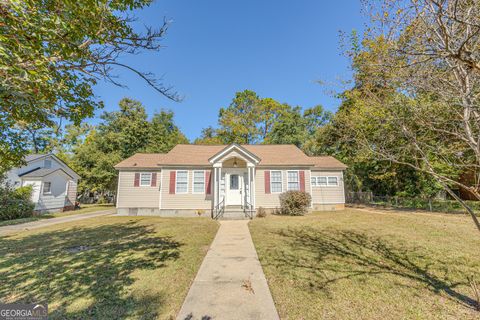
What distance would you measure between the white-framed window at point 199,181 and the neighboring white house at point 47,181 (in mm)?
12899

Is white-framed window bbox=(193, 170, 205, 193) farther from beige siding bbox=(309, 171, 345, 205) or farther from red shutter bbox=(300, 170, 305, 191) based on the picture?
beige siding bbox=(309, 171, 345, 205)

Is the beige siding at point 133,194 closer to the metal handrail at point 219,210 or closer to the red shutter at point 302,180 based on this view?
the metal handrail at point 219,210

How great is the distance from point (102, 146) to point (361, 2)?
28.8 metres

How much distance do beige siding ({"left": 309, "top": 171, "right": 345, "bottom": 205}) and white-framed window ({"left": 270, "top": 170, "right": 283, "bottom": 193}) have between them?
3.40 m

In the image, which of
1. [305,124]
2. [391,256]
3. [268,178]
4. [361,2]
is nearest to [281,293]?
[391,256]

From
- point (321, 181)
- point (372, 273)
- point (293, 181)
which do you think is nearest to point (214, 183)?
point (293, 181)

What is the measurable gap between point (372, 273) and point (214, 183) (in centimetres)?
996

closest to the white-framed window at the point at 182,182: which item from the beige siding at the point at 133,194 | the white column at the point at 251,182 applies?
the beige siding at the point at 133,194

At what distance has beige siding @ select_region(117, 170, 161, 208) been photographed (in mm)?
14359

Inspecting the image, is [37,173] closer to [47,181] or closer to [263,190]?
[47,181]

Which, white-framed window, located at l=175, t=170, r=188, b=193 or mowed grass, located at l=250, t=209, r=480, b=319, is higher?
white-framed window, located at l=175, t=170, r=188, b=193

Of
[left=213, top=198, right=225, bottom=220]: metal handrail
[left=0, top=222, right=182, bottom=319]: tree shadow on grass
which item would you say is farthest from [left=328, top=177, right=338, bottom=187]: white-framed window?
[left=0, top=222, right=182, bottom=319]: tree shadow on grass

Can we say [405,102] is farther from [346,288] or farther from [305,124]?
[305,124]

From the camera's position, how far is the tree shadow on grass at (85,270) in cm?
327
